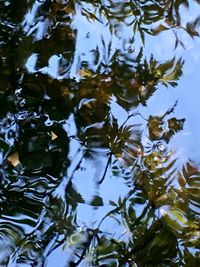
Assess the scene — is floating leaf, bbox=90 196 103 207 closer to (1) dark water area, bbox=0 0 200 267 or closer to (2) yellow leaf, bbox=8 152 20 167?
(1) dark water area, bbox=0 0 200 267

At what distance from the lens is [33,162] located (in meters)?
0.89

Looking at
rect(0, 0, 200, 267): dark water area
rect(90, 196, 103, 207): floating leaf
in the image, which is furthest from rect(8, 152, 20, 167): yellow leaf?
rect(90, 196, 103, 207): floating leaf

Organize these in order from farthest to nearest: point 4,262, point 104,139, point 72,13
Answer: point 72,13 < point 104,139 < point 4,262

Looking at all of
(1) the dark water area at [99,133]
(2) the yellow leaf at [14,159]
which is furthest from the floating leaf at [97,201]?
(2) the yellow leaf at [14,159]

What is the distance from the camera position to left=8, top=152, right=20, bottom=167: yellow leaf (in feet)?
2.92

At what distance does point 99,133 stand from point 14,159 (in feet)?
0.65

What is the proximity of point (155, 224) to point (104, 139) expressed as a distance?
22cm

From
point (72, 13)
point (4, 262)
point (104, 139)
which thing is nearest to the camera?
point (4, 262)

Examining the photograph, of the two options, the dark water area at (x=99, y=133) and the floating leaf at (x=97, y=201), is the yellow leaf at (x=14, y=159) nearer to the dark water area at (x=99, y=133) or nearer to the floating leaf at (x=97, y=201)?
the dark water area at (x=99, y=133)

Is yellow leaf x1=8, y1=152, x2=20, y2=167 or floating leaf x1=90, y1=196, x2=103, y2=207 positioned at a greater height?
yellow leaf x1=8, y1=152, x2=20, y2=167

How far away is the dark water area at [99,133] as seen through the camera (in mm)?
858

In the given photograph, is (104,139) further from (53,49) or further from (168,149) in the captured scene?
(53,49)

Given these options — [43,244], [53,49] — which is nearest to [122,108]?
[53,49]

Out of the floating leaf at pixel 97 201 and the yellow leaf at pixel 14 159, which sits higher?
the yellow leaf at pixel 14 159
